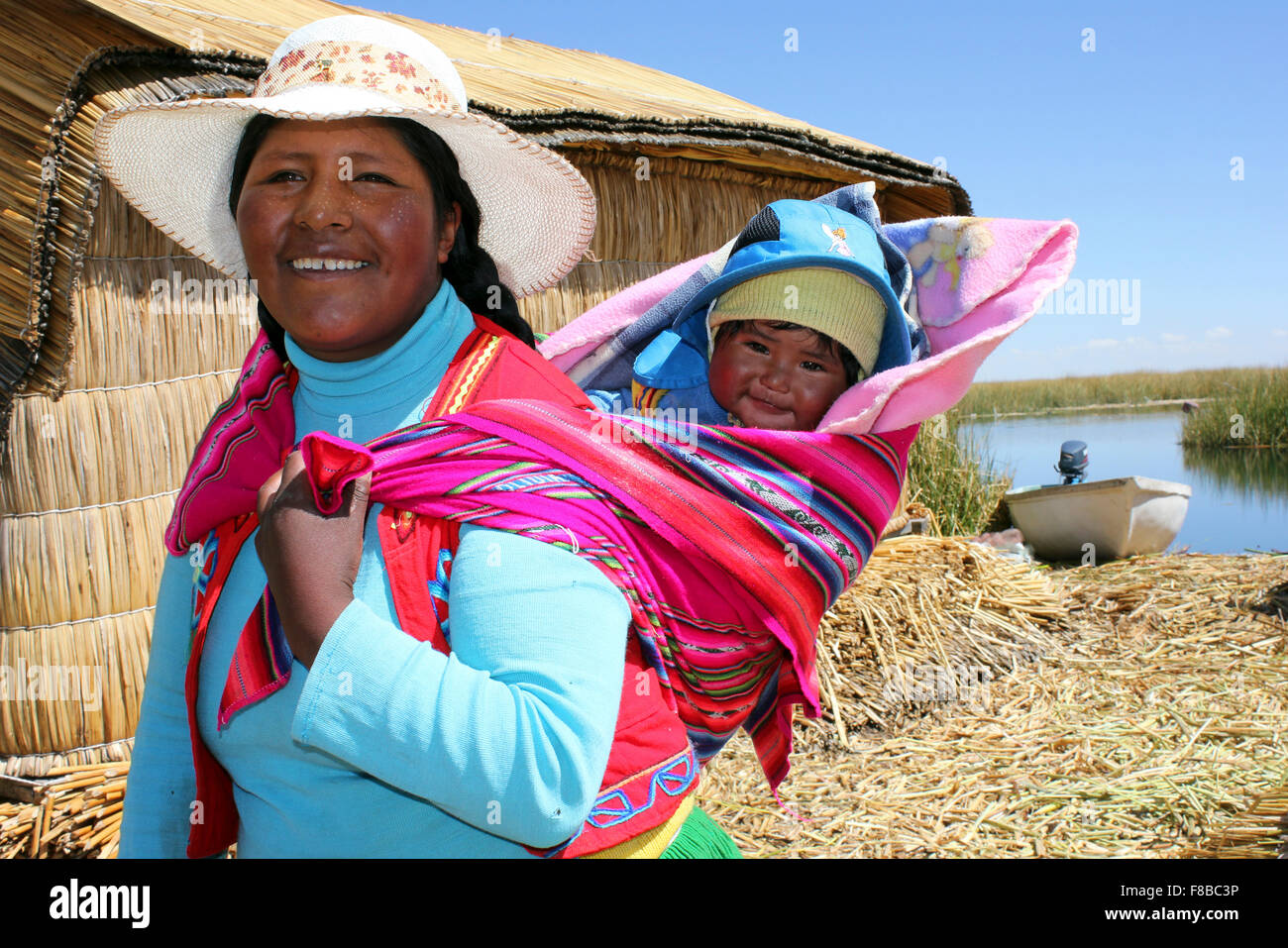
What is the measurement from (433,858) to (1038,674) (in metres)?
5.37

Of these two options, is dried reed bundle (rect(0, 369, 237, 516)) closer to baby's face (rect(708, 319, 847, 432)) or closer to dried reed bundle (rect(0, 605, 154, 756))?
dried reed bundle (rect(0, 605, 154, 756))

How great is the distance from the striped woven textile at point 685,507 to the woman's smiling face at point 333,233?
0.18 metres

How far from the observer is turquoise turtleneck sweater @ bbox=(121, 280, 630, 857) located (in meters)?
0.99

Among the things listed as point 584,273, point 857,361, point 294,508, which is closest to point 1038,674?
point 584,273

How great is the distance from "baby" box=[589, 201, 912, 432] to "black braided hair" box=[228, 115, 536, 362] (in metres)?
0.44

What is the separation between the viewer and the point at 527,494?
1.16 meters

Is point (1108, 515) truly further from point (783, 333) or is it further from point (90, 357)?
point (90, 357)

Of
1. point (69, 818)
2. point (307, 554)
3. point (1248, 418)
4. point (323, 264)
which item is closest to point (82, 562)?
point (69, 818)

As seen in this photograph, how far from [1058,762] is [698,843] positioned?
3.93 m

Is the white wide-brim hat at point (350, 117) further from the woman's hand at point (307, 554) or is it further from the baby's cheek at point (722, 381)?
the woman's hand at point (307, 554)

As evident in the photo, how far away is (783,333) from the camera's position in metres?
1.92

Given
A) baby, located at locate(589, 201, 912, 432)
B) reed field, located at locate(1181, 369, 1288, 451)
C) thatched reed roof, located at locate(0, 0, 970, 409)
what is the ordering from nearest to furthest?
baby, located at locate(589, 201, 912, 432), thatched reed roof, located at locate(0, 0, 970, 409), reed field, located at locate(1181, 369, 1288, 451)

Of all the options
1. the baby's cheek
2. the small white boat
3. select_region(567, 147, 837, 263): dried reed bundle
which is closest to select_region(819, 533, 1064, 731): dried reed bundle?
select_region(567, 147, 837, 263): dried reed bundle

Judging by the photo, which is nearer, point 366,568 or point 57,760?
point 366,568
